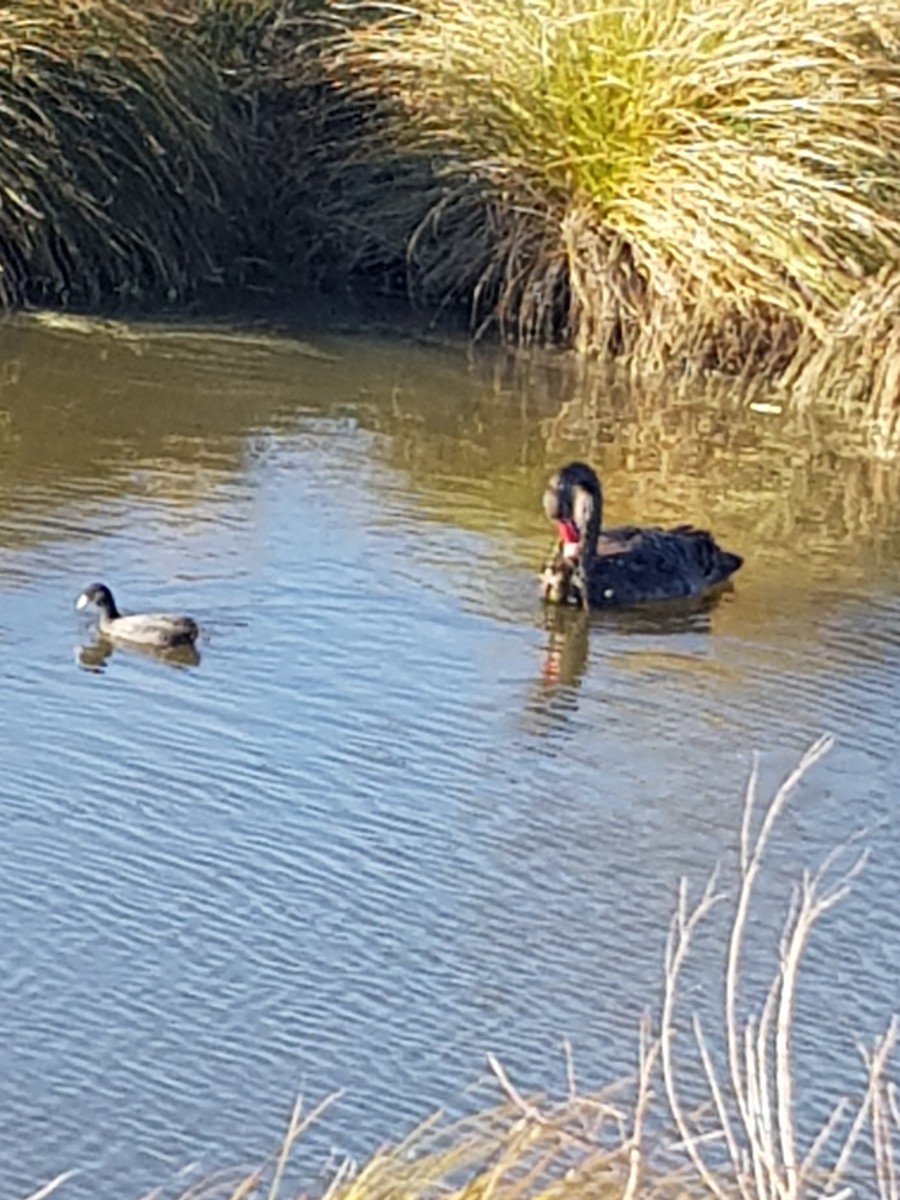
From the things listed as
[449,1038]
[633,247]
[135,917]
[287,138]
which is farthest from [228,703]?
[287,138]

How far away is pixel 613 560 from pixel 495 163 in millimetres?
5107

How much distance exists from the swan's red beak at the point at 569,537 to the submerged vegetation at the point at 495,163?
3275mm

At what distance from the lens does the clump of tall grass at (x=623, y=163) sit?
12.2m

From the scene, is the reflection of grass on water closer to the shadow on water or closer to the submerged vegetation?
the shadow on water

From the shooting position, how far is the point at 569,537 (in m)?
8.38

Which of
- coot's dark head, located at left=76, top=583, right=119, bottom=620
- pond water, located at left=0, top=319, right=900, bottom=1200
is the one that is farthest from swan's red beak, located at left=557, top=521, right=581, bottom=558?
coot's dark head, located at left=76, top=583, right=119, bottom=620

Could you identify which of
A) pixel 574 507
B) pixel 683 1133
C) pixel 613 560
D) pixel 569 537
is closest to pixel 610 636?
pixel 613 560

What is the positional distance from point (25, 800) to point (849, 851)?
173 centimetres

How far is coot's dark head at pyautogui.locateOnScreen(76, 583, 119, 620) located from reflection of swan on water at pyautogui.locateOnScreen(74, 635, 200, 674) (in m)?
0.07

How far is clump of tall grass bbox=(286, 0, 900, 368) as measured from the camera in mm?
12180

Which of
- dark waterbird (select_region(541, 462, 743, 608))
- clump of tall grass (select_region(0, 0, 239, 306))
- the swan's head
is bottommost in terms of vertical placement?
dark waterbird (select_region(541, 462, 743, 608))

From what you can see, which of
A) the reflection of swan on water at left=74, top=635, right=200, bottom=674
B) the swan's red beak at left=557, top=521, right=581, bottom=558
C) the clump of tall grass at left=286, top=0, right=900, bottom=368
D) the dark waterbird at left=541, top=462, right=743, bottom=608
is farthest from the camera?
the clump of tall grass at left=286, top=0, right=900, bottom=368

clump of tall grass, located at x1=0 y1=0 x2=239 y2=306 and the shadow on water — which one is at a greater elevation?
clump of tall grass, located at x1=0 y1=0 x2=239 y2=306

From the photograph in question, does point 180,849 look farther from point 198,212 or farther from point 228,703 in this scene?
point 198,212
